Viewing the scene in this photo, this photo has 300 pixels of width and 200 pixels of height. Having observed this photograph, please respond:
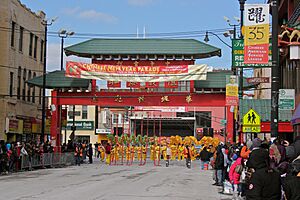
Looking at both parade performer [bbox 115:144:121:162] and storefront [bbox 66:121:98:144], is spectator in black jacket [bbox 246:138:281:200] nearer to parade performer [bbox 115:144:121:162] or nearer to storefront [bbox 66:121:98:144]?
parade performer [bbox 115:144:121:162]

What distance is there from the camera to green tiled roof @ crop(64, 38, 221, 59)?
43250 millimetres

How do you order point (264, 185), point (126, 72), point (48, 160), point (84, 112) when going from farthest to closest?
point (84, 112) < point (126, 72) < point (48, 160) < point (264, 185)

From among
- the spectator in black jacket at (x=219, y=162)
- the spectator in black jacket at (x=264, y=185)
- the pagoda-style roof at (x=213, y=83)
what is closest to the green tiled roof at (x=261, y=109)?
the pagoda-style roof at (x=213, y=83)

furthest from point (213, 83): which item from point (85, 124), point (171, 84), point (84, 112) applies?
point (84, 112)

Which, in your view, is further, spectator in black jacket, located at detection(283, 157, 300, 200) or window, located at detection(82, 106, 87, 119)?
window, located at detection(82, 106, 87, 119)

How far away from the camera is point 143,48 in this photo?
43.8 m

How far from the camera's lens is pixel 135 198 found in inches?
679

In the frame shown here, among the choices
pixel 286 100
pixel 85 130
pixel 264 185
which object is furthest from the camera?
pixel 85 130

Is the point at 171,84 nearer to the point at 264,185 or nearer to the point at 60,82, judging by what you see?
the point at 60,82

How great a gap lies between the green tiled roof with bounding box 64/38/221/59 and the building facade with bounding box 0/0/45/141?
12.8 ft

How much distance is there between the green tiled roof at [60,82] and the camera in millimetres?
43469

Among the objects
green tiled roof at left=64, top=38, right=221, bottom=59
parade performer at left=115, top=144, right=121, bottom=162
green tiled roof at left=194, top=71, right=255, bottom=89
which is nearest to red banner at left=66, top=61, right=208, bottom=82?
green tiled roof at left=64, top=38, right=221, bottom=59

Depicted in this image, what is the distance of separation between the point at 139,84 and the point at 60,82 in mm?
6523

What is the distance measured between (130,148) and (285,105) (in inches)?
1209
